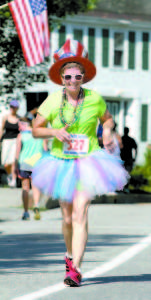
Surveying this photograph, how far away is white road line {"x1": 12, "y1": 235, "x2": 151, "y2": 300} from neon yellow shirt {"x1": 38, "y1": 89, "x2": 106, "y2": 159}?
110 cm

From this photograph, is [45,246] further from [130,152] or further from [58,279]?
[130,152]

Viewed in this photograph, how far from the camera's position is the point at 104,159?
8562mm

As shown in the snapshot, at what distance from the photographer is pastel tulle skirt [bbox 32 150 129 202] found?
27.7 ft

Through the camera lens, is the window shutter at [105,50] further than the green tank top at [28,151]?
Yes

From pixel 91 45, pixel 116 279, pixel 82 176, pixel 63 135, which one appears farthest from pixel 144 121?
pixel 63 135

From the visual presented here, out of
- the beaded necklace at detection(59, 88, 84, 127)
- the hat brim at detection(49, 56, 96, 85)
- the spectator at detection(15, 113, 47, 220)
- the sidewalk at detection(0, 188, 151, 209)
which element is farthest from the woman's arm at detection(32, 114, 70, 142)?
the sidewalk at detection(0, 188, 151, 209)

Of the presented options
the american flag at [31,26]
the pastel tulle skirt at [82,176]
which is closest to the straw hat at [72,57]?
the pastel tulle skirt at [82,176]

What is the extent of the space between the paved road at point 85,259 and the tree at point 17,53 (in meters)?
11.8

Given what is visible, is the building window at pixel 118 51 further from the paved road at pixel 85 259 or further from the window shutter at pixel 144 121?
the paved road at pixel 85 259

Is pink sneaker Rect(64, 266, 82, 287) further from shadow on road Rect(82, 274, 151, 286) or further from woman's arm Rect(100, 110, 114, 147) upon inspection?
woman's arm Rect(100, 110, 114, 147)

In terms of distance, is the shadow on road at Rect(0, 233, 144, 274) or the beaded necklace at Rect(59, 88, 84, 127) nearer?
the beaded necklace at Rect(59, 88, 84, 127)

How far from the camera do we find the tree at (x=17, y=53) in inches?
1153

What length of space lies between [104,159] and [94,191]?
0.97 feet

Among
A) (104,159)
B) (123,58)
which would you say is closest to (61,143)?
(104,159)
